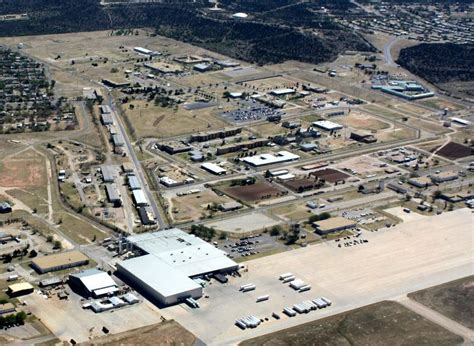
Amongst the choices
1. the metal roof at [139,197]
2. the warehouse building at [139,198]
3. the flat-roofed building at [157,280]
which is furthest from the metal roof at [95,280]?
the metal roof at [139,197]

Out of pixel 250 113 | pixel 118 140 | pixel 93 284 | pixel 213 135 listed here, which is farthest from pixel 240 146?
pixel 93 284

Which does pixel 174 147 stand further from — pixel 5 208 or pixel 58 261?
pixel 58 261

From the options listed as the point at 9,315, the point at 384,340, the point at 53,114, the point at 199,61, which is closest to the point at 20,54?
the point at 199,61

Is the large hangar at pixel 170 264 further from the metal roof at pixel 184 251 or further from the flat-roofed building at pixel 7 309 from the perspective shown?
the flat-roofed building at pixel 7 309

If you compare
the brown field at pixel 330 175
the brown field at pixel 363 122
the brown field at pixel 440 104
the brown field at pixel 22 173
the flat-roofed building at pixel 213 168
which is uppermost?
the brown field at pixel 440 104

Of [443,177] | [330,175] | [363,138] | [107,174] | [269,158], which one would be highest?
[443,177]

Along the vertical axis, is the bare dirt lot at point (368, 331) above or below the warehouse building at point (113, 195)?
above
